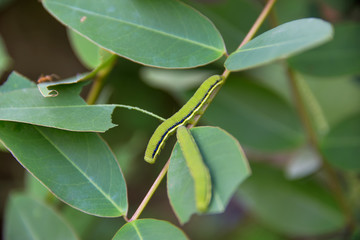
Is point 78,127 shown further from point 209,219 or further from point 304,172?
point 209,219

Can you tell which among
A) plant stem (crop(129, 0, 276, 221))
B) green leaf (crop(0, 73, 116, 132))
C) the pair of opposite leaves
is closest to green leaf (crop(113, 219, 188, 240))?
plant stem (crop(129, 0, 276, 221))

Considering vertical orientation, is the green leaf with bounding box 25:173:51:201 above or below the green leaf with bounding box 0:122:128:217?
below

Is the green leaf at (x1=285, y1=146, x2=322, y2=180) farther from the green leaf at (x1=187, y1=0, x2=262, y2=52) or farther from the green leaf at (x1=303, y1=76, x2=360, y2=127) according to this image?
the green leaf at (x1=187, y1=0, x2=262, y2=52)

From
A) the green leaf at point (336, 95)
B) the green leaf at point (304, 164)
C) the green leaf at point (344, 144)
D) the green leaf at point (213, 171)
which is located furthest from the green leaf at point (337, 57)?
the green leaf at point (213, 171)

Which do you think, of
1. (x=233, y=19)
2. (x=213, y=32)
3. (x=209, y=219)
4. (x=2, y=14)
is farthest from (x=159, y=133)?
(x=2, y=14)

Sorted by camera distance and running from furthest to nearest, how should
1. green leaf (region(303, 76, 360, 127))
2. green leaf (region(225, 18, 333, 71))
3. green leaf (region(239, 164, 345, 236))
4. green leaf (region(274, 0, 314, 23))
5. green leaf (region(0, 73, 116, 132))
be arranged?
green leaf (region(303, 76, 360, 127)) < green leaf (region(239, 164, 345, 236)) < green leaf (region(274, 0, 314, 23)) < green leaf (region(0, 73, 116, 132)) < green leaf (region(225, 18, 333, 71))

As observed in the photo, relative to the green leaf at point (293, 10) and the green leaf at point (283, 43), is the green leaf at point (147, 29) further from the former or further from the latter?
the green leaf at point (293, 10)
